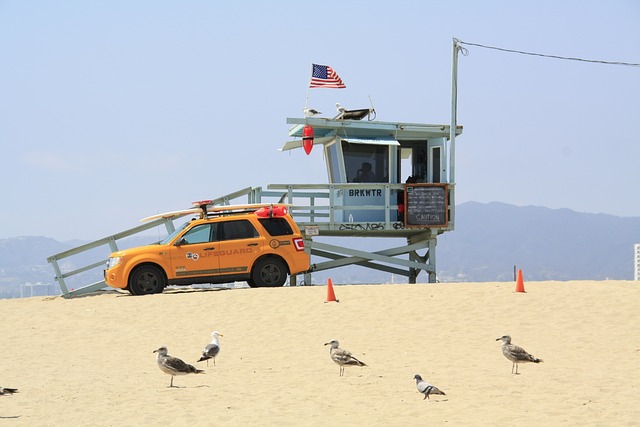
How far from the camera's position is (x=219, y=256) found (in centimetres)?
2484

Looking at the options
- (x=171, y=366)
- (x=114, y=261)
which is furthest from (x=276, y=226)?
(x=171, y=366)

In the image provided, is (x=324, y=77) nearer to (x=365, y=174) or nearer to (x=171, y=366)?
(x=365, y=174)

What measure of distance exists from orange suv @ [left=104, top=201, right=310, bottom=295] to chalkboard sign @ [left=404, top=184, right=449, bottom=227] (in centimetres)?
446

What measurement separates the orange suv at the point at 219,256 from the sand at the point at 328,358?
2.63 ft

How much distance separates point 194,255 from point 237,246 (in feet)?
3.43

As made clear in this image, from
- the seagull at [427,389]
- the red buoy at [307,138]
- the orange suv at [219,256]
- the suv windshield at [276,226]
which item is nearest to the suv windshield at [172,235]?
the orange suv at [219,256]

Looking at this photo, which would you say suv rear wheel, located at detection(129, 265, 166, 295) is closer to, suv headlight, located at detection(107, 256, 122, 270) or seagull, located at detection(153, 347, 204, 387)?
suv headlight, located at detection(107, 256, 122, 270)

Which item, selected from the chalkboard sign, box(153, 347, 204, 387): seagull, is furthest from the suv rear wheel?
box(153, 347, 204, 387): seagull

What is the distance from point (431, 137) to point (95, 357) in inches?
557

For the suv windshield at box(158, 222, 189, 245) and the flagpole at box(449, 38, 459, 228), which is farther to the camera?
the flagpole at box(449, 38, 459, 228)

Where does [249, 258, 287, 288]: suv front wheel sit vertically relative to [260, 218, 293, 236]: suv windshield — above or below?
below

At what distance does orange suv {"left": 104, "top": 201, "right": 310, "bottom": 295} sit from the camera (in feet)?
81.1

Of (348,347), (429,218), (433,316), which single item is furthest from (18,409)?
(429,218)

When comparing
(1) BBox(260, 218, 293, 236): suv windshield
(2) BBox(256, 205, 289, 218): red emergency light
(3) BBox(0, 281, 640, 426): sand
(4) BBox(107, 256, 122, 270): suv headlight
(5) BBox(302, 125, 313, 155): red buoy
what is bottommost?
(3) BBox(0, 281, 640, 426): sand
